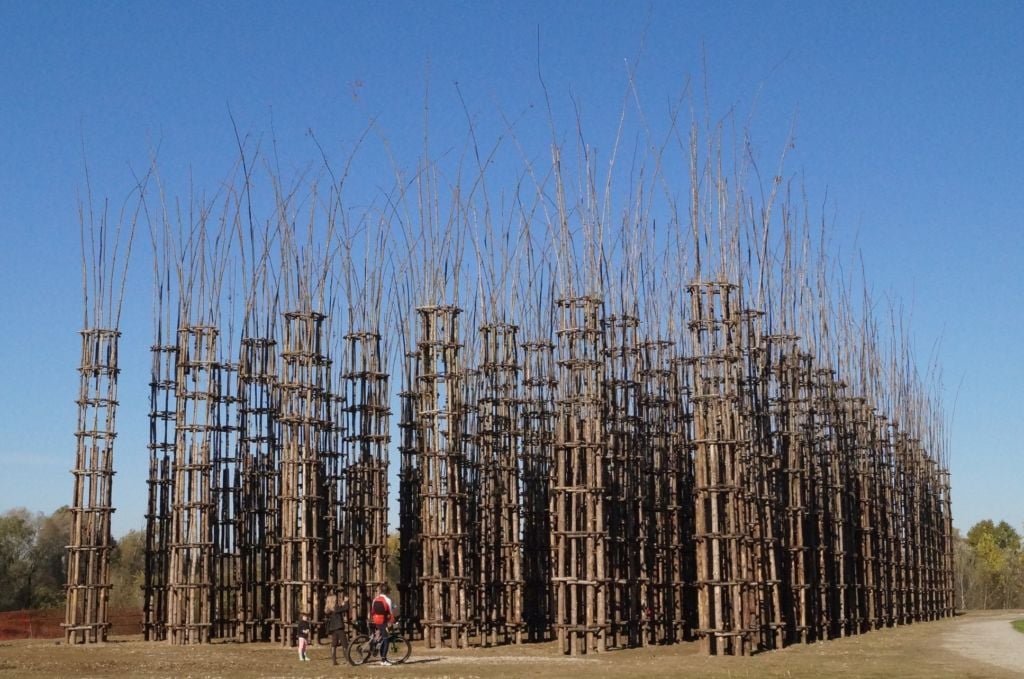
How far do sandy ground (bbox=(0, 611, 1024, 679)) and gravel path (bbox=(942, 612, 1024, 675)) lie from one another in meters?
0.02

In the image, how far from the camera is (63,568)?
50.8 metres

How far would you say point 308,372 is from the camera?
24344mm

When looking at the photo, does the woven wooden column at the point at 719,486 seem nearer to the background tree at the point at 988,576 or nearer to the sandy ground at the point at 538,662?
the sandy ground at the point at 538,662

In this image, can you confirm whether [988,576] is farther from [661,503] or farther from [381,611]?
[381,611]

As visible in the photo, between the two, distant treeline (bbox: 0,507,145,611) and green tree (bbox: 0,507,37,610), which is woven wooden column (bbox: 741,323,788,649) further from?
green tree (bbox: 0,507,37,610)

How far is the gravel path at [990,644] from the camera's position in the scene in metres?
20.5

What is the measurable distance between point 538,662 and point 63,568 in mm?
36091

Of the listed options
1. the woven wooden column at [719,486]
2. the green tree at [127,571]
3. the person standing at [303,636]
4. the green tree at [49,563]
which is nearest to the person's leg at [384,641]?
the person standing at [303,636]

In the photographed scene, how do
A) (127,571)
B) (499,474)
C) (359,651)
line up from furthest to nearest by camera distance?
(127,571) → (499,474) → (359,651)

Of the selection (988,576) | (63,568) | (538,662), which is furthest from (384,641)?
(988,576)

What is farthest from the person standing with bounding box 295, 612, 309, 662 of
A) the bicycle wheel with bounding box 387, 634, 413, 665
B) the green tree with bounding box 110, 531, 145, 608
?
the green tree with bounding box 110, 531, 145, 608

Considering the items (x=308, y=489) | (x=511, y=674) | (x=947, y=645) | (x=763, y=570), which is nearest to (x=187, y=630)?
(x=308, y=489)

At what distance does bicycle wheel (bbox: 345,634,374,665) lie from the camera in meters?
21.0

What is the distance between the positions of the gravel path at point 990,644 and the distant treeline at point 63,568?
20.8 metres
